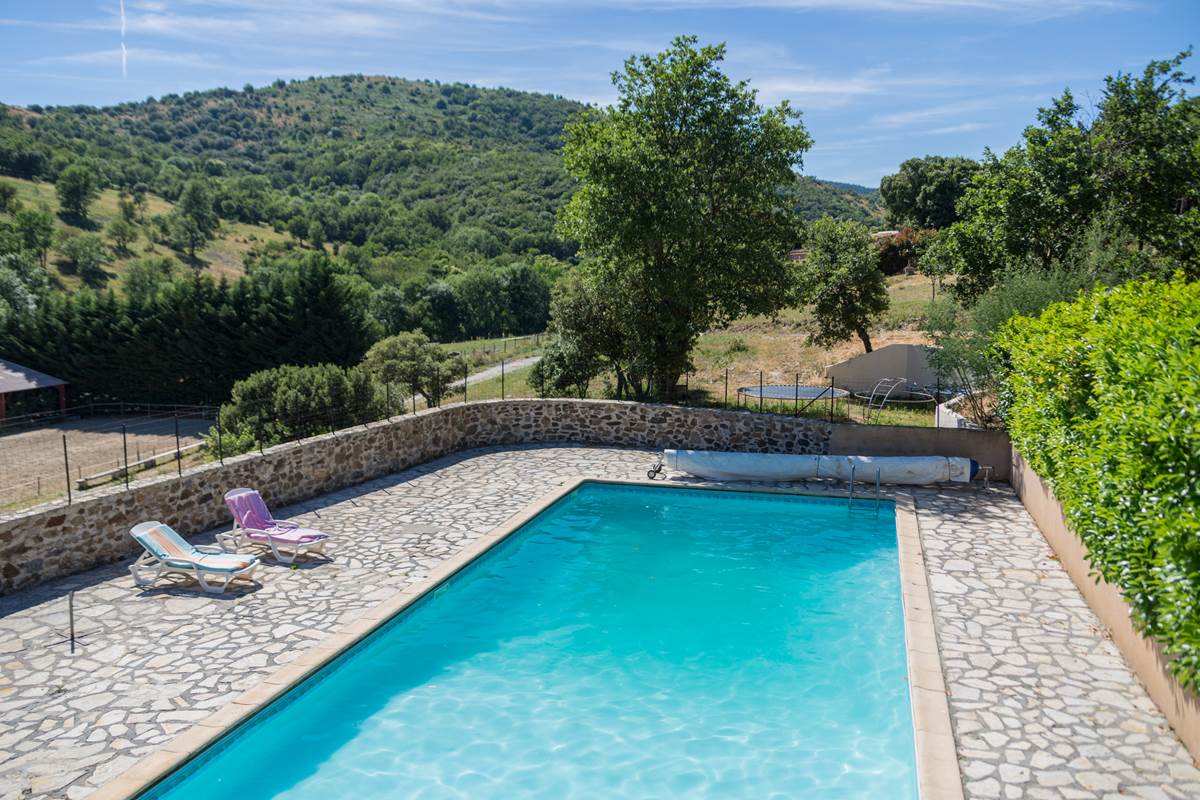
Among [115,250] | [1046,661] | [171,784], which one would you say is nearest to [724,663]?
[1046,661]

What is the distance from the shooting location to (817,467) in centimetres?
1611

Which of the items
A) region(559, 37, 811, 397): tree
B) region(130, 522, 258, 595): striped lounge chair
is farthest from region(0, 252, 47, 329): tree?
region(130, 522, 258, 595): striped lounge chair

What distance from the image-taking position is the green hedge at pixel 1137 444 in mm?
5633

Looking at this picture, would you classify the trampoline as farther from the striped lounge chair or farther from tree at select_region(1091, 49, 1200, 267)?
the striped lounge chair

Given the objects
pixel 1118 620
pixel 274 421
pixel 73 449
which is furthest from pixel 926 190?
pixel 1118 620

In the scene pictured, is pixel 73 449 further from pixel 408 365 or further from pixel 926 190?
pixel 926 190

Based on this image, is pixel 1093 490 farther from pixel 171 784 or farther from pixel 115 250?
pixel 115 250

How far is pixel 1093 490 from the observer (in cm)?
811

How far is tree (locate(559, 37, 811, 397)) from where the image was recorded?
17.9 meters

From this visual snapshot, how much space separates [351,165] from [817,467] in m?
140

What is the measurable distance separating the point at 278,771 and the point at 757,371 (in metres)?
23.7

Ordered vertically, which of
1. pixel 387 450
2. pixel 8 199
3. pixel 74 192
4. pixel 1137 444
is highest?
pixel 74 192

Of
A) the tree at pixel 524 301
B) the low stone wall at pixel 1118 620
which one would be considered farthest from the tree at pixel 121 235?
the low stone wall at pixel 1118 620

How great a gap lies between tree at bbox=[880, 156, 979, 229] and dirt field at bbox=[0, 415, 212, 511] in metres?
47.5
